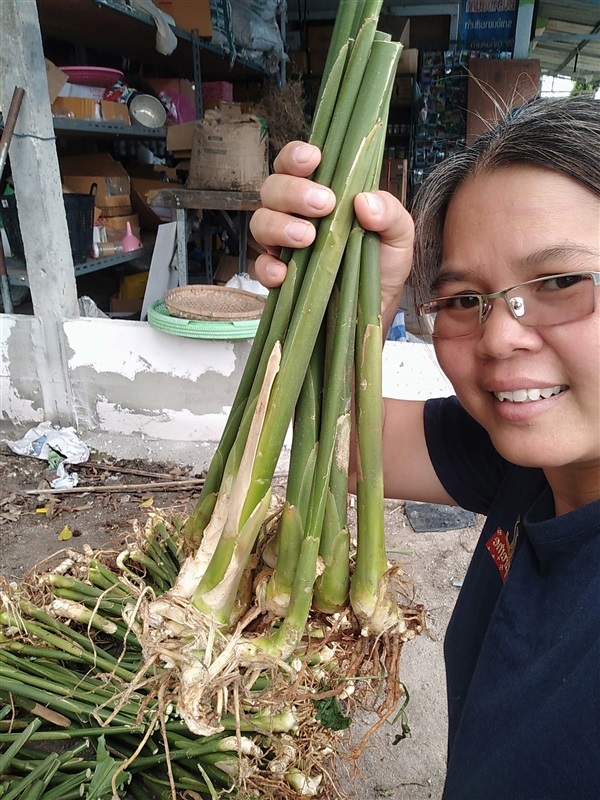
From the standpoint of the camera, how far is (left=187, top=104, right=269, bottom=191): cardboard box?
3900 millimetres

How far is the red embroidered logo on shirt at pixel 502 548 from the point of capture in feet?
3.68

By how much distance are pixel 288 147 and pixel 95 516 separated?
2.81 meters

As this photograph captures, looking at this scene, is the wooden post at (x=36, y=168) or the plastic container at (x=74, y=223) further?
the plastic container at (x=74, y=223)

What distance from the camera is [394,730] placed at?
216cm

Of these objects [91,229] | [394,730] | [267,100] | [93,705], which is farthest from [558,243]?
[267,100]

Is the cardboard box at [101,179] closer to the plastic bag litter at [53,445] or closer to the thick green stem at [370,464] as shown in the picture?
the plastic bag litter at [53,445]

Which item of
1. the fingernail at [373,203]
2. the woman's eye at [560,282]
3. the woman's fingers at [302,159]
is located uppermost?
the woman's fingers at [302,159]

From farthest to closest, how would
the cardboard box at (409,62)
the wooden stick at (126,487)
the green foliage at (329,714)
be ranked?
the cardboard box at (409,62)
the wooden stick at (126,487)
the green foliage at (329,714)

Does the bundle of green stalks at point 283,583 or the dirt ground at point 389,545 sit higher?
the bundle of green stalks at point 283,583

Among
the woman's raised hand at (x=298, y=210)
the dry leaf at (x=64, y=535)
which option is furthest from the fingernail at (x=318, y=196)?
the dry leaf at (x=64, y=535)

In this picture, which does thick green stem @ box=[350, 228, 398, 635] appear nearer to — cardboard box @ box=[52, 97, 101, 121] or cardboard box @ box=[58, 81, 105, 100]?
cardboard box @ box=[52, 97, 101, 121]

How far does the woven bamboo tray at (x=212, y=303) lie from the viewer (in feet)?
10.4

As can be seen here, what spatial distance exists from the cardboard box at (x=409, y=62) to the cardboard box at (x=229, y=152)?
279 cm

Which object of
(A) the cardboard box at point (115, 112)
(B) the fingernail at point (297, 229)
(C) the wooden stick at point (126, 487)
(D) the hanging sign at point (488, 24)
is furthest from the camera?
(D) the hanging sign at point (488, 24)
